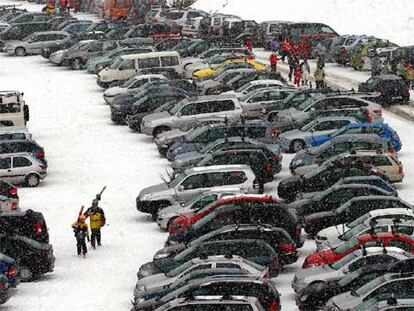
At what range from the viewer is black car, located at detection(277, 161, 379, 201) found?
3064cm

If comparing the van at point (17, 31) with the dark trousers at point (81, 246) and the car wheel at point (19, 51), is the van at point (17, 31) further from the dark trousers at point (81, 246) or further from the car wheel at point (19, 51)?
the dark trousers at point (81, 246)

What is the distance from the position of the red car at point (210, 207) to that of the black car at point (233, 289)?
552 cm

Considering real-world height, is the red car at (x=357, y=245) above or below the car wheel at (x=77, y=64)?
above

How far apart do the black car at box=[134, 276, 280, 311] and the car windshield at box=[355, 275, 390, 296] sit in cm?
133

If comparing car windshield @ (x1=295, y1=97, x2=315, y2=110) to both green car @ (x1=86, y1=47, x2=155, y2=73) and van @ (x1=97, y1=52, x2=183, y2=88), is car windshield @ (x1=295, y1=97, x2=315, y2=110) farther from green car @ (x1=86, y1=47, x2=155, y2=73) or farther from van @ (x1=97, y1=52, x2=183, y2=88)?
green car @ (x1=86, y1=47, x2=155, y2=73)

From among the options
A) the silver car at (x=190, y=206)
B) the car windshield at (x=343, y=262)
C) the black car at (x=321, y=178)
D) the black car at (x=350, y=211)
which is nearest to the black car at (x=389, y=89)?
the black car at (x=321, y=178)

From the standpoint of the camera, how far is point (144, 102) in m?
42.6


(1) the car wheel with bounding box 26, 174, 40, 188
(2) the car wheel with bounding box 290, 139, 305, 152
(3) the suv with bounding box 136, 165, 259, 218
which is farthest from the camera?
(2) the car wheel with bounding box 290, 139, 305, 152

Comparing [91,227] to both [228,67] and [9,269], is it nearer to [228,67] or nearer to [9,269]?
[9,269]

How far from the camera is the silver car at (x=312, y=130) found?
121ft

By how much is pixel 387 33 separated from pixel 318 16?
18.4ft

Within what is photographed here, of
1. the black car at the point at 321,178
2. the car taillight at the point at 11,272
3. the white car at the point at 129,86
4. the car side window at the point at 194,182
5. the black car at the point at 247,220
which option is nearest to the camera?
the car taillight at the point at 11,272

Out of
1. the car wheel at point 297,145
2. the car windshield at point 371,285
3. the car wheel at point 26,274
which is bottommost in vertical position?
the car wheel at point 297,145

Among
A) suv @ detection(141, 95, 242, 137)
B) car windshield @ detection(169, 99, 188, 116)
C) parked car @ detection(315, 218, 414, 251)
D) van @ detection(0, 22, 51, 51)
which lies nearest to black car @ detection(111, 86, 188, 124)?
car windshield @ detection(169, 99, 188, 116)
